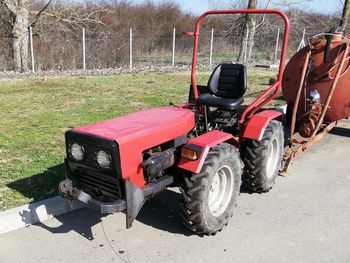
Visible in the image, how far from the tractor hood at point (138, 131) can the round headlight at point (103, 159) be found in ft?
0.37

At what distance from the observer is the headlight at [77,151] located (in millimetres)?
3297

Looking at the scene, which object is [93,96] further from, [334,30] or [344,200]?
[344,200]

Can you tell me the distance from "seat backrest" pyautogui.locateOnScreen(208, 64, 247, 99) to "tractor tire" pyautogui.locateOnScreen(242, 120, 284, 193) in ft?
1.77

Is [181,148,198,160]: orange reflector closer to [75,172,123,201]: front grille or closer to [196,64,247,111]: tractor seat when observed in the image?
[75,172,123,201]: front grille

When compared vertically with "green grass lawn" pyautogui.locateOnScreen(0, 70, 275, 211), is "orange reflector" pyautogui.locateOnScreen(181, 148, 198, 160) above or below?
above

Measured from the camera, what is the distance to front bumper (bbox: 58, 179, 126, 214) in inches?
121

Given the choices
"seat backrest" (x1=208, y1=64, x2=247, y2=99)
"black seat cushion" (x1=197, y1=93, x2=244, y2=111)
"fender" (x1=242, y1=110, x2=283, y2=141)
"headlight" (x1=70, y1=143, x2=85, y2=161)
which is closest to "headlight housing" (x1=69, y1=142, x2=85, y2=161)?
"headlight" (x1=70, y1=143, x2=85, y2=161)

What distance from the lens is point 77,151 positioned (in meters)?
3.33

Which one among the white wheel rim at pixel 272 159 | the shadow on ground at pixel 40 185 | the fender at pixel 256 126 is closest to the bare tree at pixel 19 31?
the shadow on ground at pixel 40 185

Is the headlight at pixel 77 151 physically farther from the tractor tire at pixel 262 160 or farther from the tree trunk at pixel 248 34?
the tree trunk at pixel 248 34

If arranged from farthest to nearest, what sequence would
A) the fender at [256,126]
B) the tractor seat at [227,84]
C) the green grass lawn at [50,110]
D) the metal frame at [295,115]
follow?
1. the metal frame at [295,115]
2. the green grass lawn at [50,110]
3. the tractor seat at [227,84]
4. the fender at [256,126]

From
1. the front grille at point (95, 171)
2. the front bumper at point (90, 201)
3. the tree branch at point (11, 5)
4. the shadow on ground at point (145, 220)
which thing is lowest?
the shadow on ground at point (145, 220)

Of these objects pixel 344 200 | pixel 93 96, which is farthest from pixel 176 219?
pixel 93 96

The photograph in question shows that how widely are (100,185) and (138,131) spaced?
21.9 inches
